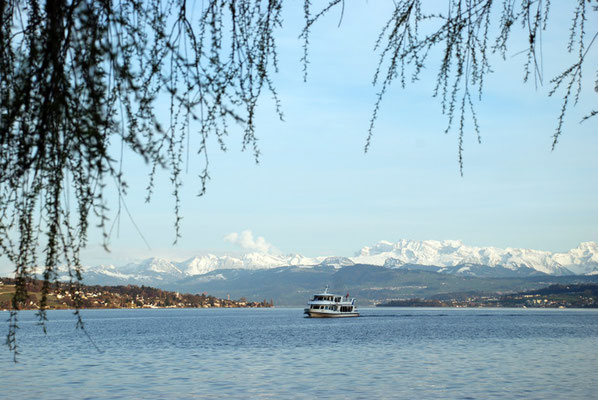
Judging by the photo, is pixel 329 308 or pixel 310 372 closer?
pixel 310 372

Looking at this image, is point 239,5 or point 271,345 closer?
point 239,5

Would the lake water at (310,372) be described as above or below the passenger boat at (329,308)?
below

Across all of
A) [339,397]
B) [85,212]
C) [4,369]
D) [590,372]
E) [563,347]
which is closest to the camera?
[85,212]

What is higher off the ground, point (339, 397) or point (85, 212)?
point (85, 212)

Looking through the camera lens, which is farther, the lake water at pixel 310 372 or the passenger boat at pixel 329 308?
the passenger boat at pixel 329 308

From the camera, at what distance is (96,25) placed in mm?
3477

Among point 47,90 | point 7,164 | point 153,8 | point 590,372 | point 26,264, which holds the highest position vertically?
point 153,8

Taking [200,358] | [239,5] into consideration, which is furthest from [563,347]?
[239,5]

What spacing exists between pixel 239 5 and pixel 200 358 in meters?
56.3

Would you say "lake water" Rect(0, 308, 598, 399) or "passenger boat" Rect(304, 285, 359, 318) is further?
"passenger boat" Rect(304, 285, 359, 318)

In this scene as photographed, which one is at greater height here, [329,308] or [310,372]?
[329,308]

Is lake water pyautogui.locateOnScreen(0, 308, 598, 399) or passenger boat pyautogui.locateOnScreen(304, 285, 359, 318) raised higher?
passenger boat pyautogui.locateOnScreen(304, 285, 359, 318)

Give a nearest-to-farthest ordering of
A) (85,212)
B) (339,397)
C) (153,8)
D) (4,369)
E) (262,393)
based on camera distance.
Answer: (85,212) < (153,8) < (339,397) < (262,393) < (4,369)

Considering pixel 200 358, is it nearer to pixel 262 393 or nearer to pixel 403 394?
pixel 262 393
